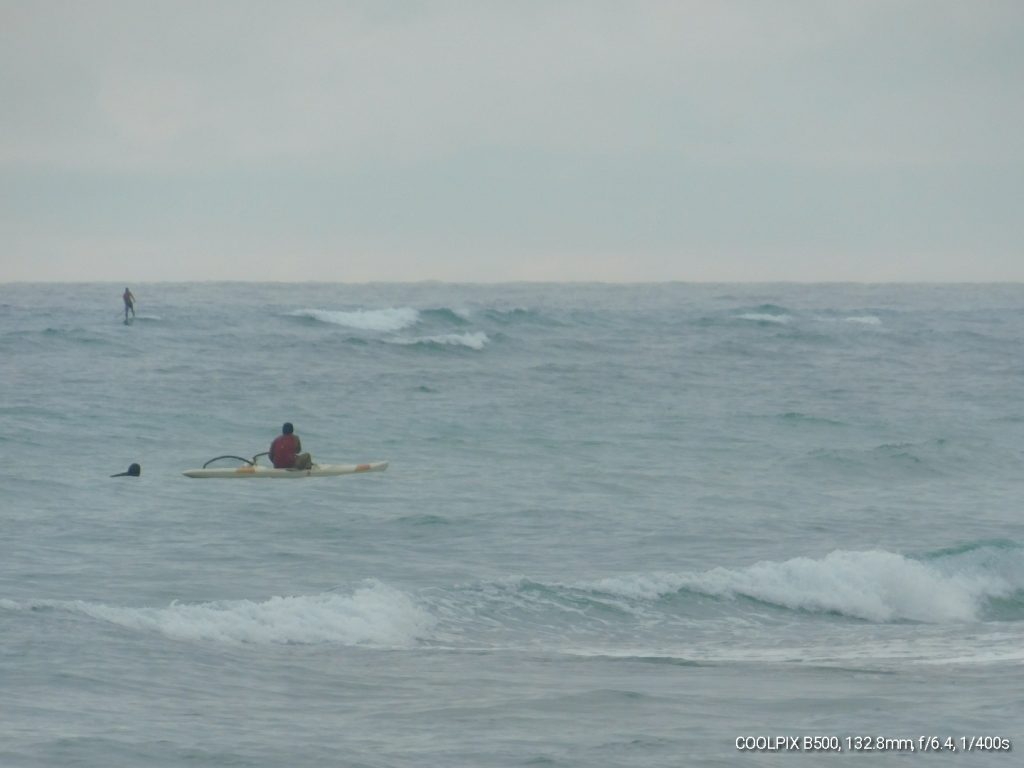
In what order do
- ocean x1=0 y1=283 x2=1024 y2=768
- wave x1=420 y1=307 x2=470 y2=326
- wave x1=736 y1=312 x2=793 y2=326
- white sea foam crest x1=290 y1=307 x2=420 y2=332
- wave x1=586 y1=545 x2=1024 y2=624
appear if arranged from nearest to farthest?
1. ocean x1=0 y1=283 x2=1024 y2=768
2. wave x1=586 y1=545 x2=1024 y2=624
3. white sea foam crest x1=290 y1=307 x2=420 y2=332
4. wave x1=420 y1=307 x2=470 y2=326
5. wave x1=736 y1=312 x2=793 y2=326

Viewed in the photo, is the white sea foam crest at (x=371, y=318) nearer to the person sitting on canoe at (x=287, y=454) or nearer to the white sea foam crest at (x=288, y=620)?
the person sitting on canoe at (x=287, y=454)

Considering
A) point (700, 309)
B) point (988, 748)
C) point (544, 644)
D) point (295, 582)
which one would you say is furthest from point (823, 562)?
point (700, 309)

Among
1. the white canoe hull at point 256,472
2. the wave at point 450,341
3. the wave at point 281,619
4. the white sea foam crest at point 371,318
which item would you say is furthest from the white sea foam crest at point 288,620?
the white sea foam crest at point 371,318

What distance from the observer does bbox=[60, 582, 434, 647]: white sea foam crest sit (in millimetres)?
15047

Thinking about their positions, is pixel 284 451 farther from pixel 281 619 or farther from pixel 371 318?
pixel 371 318

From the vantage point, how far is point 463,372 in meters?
45.4

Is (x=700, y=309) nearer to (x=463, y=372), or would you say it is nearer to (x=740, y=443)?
(x=463, y=372)

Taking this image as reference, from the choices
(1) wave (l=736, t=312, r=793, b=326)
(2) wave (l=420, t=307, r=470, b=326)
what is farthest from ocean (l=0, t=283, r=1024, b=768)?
(1) wave (l=736, t=312, r=793, b=326)

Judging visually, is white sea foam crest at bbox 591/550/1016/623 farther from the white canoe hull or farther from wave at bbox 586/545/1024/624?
the white canoe hull

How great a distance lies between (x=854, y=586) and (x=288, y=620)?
742 cm

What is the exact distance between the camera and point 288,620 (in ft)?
51.2

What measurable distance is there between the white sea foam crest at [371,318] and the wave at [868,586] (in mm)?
40575

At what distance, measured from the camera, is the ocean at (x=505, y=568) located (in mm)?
11539

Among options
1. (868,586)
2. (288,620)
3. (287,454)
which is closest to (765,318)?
(287,454)
